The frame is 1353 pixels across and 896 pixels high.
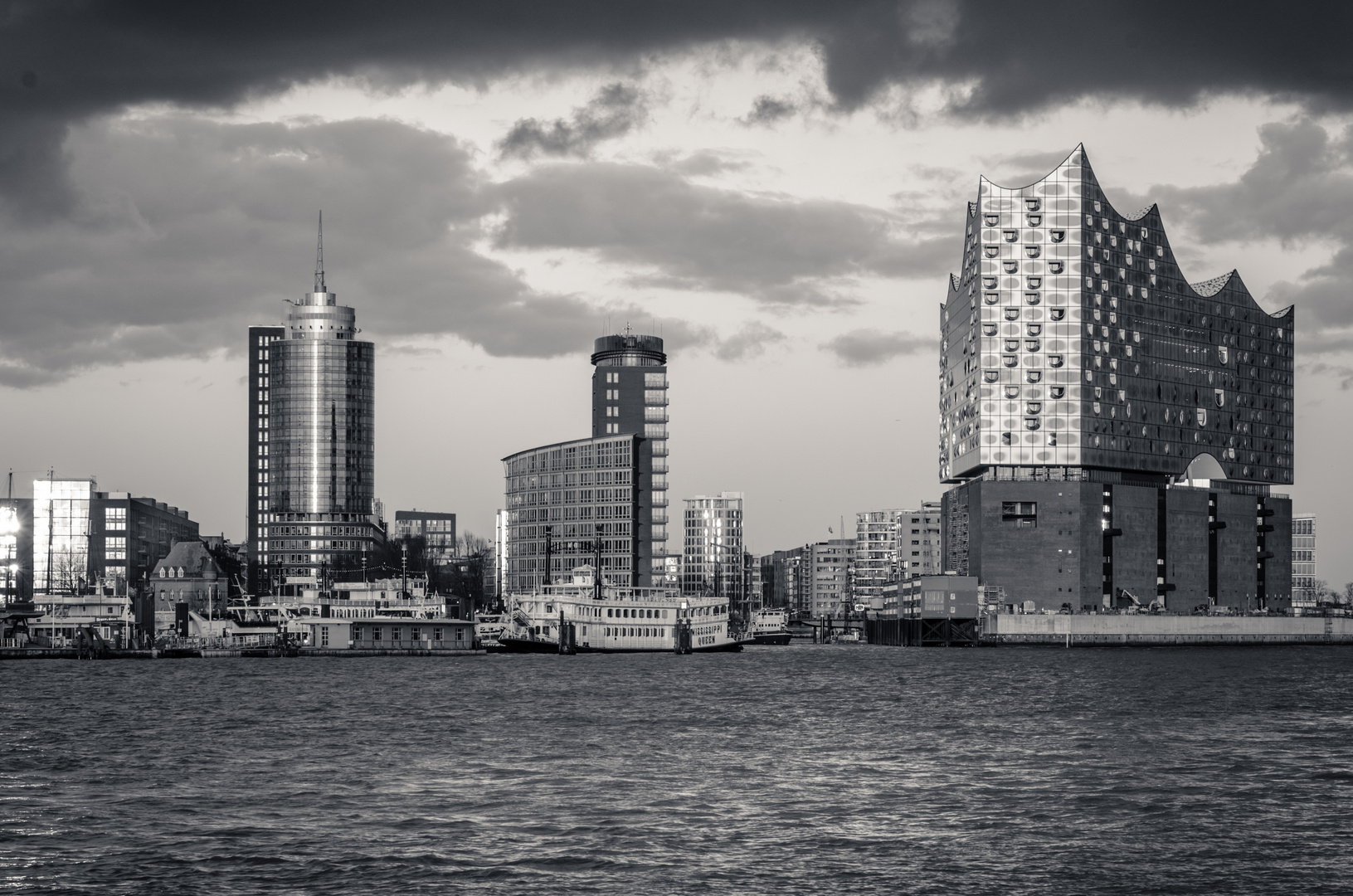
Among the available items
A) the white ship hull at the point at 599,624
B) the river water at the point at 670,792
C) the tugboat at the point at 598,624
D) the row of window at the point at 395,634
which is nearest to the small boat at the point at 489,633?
the white ship hull at the point at 599,624

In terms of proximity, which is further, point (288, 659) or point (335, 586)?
point (335, 586)

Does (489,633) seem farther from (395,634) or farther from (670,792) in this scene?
(670,792)

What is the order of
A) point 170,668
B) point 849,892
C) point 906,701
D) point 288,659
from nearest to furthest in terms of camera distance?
1. point 849,892
2. point 906,701
3. point 170,668
4. point 288,659

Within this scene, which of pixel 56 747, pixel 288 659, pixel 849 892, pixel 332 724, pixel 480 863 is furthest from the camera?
pixel 288 659

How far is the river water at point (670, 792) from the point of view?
40.3 m

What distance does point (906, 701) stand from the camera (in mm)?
102250

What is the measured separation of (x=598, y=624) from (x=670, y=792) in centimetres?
12358

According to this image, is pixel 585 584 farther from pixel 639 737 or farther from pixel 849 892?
pixel 849 892

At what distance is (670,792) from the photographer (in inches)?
2144

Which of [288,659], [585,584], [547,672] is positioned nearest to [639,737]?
[547,672]

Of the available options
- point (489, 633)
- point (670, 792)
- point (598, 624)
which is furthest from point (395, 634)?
point (670, 792)

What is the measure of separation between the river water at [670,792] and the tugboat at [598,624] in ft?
213

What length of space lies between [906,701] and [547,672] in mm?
40681

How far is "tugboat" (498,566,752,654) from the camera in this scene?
17362cm
